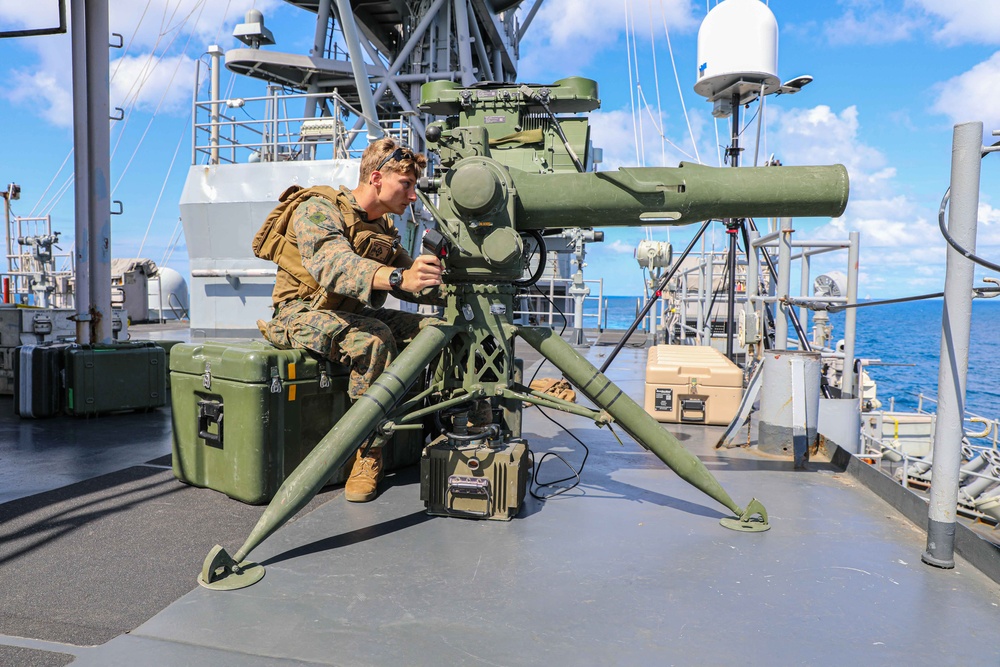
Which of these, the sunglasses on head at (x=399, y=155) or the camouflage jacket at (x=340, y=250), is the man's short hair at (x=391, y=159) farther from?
the camouflage jacket at (x=340, y=250)

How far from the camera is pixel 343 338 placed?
3207mm

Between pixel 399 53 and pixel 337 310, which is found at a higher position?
pixel 399 53

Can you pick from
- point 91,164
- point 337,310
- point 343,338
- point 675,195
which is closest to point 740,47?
point 675,195

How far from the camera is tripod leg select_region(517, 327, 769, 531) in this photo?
9.46ft

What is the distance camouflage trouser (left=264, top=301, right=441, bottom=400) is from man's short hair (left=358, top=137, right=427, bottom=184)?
74cm

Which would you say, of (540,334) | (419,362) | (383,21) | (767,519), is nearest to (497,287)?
(540,334)

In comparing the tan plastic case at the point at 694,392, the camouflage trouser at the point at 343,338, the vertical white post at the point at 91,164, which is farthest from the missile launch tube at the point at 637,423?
the vertical white post at the point at 91,164

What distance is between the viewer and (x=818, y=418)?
436cm

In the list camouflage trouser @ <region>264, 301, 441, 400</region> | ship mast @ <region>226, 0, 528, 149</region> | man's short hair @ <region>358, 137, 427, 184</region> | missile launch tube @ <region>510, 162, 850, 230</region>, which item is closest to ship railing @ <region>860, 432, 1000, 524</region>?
missile launch tube @ <region>510, 162, 850, 230</region>

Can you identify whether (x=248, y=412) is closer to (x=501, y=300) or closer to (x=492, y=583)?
(x=501, y=300)

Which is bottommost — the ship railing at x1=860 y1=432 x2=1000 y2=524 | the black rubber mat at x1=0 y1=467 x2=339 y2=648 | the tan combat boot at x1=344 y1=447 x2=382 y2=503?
the ship railing at x1=860 y1=432 x2=1000 y2=524

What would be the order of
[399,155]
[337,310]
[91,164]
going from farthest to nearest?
[91,164], [337,310], [399,155]

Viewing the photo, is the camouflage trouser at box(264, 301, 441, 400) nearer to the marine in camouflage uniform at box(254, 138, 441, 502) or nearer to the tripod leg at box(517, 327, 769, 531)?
the marine in camouflage uniform at box(254, 138, 441, 502)

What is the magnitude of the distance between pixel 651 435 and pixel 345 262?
1.52 metres
